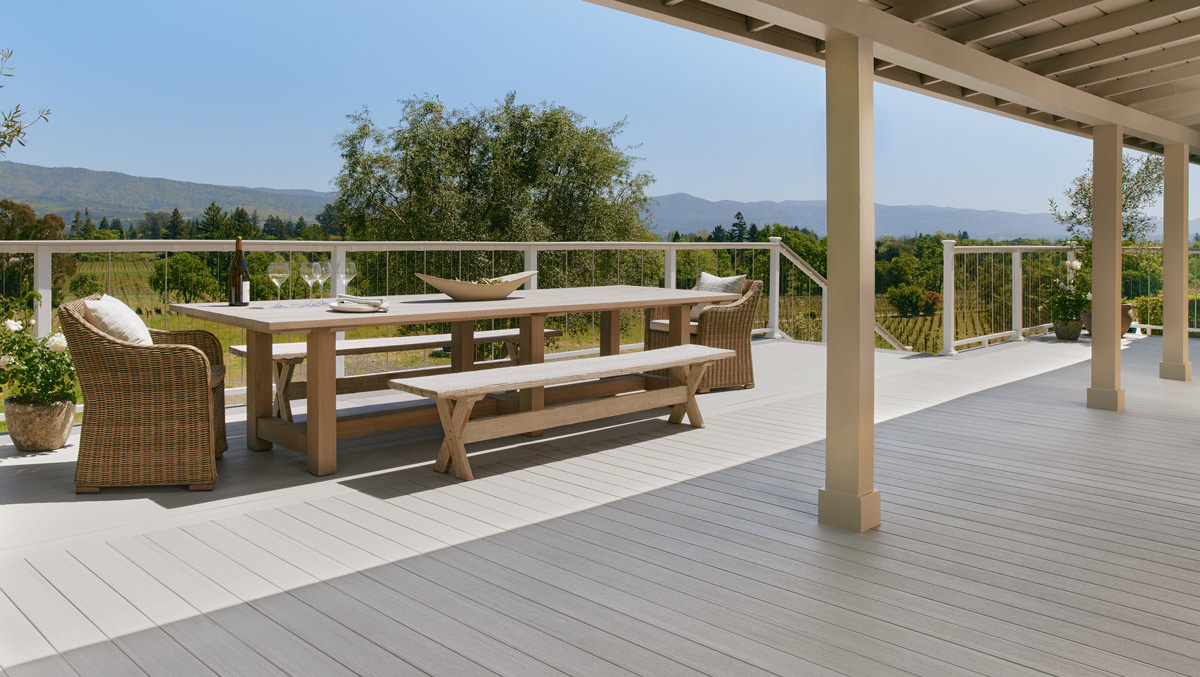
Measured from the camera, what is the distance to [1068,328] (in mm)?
9289

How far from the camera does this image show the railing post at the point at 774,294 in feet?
28.9

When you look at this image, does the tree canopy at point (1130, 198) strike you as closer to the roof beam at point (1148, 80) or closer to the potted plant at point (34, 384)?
the roof beam at point (1148, 80)

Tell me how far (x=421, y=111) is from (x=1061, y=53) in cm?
1900

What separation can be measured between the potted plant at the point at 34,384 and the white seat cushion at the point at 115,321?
0.65m

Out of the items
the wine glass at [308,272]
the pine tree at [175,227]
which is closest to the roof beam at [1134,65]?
the wine glass at [308,272]

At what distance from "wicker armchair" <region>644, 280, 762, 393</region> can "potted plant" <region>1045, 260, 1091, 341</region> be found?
5.01 metres

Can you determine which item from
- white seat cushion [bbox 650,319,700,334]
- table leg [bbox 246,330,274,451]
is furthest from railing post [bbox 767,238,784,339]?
table leg [bbox 246,330,274,451]

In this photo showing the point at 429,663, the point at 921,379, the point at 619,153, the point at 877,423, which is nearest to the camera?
the point at 429,663

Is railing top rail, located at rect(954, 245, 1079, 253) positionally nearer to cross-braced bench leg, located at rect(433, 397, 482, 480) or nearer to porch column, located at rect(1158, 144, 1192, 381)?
porch column, located at rect(1158, 144, 1192, 381)

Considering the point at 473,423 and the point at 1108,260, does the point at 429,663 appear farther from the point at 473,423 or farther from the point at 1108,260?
the point at 1108,260

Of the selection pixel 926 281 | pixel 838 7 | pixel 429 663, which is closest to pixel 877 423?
pixel 838 7

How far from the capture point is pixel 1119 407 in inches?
217

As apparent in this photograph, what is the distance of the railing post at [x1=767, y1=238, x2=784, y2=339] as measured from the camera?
8.80 meters

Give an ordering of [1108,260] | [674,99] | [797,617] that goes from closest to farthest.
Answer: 1. [797,617]
2. [1108,260]
3. [674,99]
